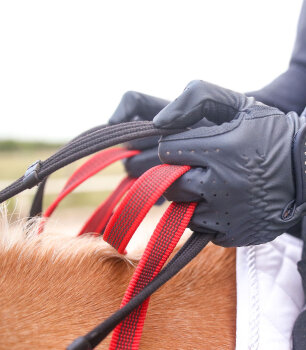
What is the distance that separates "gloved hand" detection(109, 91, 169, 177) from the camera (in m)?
0.79

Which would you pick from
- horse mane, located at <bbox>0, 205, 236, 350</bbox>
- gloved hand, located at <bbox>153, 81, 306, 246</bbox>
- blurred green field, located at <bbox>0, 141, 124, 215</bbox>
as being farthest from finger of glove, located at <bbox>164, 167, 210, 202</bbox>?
blurred green field, located at <bbox>0, 141, 124, 215</bbox>

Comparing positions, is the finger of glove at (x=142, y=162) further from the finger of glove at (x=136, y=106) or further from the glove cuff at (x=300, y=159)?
the glove cuff at (x=300, y=159)

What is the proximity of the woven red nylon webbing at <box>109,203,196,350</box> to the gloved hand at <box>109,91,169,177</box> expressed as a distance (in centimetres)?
27

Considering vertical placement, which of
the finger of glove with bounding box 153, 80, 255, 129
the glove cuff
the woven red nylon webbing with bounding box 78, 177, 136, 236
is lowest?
the woven red nylon webbing with bounding box 78, 177, 136, 236

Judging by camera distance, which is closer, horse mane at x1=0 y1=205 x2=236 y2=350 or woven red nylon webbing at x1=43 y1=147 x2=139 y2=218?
horse mane at x1=0 y1=205 x2=236 y2=350

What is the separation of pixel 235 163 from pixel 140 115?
32 centimetres

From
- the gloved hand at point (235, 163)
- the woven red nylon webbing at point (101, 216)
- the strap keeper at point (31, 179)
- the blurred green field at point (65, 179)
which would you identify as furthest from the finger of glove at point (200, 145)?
the blurred green field at point (65, 179)

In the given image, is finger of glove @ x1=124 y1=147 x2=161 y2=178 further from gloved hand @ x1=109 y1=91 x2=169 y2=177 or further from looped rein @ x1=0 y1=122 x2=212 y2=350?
looped rein @ x1=0 y1=122 x2=212 y2=350

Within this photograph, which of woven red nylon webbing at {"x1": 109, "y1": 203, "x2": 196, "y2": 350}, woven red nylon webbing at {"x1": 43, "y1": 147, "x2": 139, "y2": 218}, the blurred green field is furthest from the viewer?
the blurred green field

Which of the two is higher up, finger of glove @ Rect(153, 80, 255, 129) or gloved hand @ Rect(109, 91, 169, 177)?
finger of glove @ Rect(153, 80, 255, 129)

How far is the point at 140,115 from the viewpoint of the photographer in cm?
81

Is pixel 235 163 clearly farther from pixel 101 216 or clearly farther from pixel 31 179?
pixel 101 216

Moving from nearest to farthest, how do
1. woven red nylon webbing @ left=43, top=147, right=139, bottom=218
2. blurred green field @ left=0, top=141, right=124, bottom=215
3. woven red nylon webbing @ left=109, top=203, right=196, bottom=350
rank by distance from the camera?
woven red nylon webbing @ left=109, top=203, right=196, bottom=350
woven red nylon webbing @ left=43, top=147, right=139, bottom=218
blurred green field @ left=0, top=141, right=124, bottom=215

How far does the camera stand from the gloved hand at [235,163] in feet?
1.74
